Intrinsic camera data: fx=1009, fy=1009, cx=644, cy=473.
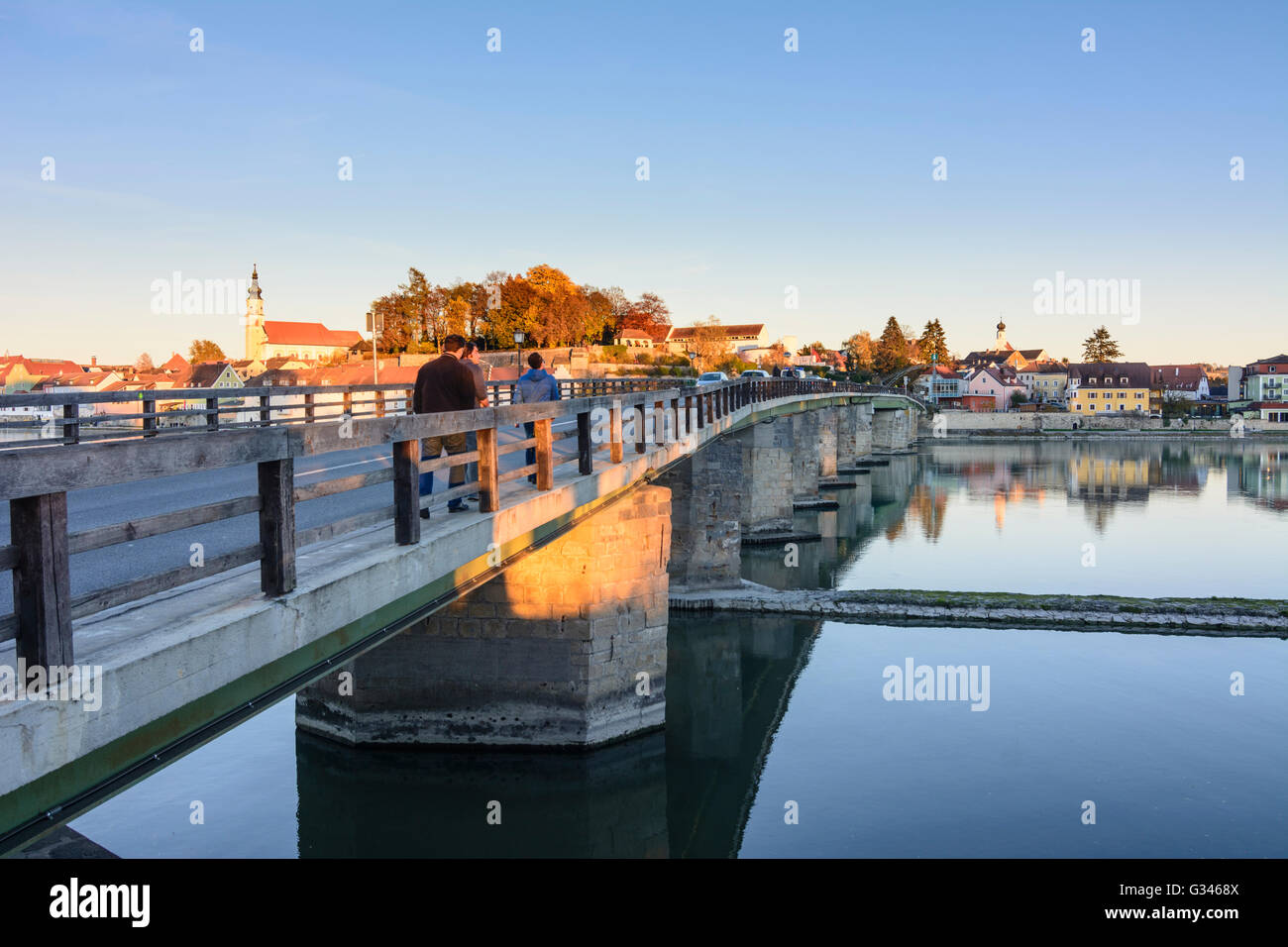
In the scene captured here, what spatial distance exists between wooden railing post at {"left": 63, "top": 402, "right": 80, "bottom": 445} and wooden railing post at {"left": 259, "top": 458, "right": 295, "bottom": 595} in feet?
33.8

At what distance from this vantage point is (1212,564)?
37.7 metres

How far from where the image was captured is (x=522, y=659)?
629 inches

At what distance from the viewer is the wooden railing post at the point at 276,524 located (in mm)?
5176

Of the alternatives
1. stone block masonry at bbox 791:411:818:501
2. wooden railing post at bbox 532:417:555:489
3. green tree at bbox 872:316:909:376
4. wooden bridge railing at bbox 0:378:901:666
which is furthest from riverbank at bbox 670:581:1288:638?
green tree at bbox 872:316:909:376

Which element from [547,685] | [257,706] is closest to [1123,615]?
[547,685]

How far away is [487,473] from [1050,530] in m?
43.6

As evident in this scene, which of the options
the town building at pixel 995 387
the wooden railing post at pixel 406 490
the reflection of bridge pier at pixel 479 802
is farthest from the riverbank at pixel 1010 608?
the town building at pixel 995 387

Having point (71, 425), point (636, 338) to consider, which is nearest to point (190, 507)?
point (71, 425)

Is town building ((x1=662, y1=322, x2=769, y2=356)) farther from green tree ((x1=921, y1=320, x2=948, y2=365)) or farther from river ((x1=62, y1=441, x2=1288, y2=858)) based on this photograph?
river ((x1=62, y1=441, x2=1288, y2=858))

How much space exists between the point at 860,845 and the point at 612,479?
6314 millimetres

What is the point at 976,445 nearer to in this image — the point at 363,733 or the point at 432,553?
the point at 363,733

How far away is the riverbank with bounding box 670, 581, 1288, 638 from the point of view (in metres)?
26.1

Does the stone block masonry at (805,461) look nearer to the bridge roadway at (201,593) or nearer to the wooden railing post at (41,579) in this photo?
the bridge roadway at (201,593)

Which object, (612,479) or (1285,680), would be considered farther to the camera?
(1285,680)
